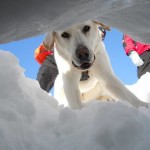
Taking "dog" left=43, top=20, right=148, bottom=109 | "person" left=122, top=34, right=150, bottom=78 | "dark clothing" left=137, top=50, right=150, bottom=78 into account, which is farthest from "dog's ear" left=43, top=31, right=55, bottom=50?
"dark clothing" left=137, top=50, right=150, bottom=78

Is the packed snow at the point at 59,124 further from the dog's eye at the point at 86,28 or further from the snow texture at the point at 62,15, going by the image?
the dog's eye at the point at 86,28

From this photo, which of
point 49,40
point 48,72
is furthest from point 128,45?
point 49,40

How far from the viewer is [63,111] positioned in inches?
95.7

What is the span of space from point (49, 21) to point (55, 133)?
81cm

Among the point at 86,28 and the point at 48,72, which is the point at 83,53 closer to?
the point at 86,28

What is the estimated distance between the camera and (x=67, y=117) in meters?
Result: 2.38

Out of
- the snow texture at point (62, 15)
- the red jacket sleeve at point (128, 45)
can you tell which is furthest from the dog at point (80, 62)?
the snow texture at point (62, 15)

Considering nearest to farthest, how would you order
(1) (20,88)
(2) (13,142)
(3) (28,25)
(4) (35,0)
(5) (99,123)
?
(4) (35,0) < (3) (28,25) < (2) (13,142) < (5) (99,123) < (1) (20,88)

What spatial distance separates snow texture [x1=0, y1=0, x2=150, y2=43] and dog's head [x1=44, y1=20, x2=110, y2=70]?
2.11 m

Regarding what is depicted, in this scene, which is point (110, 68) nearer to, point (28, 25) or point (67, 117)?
point (67, 117)

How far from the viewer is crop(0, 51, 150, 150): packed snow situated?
6.35 ft

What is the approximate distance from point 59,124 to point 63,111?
135mm

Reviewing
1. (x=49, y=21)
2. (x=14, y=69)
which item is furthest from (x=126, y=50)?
(x=49, y=21)

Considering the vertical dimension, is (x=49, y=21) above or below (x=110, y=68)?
below
